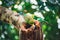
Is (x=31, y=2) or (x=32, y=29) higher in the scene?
(x=31, y=2)

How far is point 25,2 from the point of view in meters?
1.76

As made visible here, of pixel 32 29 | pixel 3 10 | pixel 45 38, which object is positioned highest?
pixel 3 10

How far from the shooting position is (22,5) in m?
1.76

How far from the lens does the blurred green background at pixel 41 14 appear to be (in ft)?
5.78

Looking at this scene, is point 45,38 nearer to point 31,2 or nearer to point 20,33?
point 20,33

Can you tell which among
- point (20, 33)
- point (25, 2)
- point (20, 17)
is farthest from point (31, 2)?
point (20, 33)

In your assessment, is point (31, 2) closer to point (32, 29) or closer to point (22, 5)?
point (22, 5)

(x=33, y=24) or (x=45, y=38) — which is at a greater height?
(x=33, y=24)

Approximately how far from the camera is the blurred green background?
1.76 metres

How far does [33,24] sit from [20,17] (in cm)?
15

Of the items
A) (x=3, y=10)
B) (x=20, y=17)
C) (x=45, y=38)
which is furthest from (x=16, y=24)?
(x=45, y=38)

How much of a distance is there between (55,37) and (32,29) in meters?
0.27

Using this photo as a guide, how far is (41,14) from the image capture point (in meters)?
1.77

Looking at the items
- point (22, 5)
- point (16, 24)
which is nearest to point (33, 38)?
point (16, 24)
